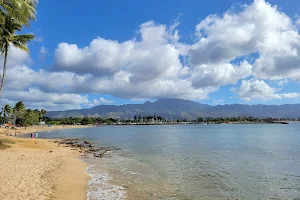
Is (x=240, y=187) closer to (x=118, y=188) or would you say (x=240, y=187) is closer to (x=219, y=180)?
(x=219, y=180)

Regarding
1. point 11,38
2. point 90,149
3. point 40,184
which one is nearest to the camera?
point 40,184

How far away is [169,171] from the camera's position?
2488 cm

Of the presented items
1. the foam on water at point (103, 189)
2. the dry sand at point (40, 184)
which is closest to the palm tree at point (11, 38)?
the dry sand at point (40, 184)

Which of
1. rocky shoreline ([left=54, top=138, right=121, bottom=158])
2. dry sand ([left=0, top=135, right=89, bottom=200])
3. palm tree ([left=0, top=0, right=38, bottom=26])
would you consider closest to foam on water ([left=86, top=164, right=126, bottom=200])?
dry sand ([left=0, top=135, right=89, bottom=200])

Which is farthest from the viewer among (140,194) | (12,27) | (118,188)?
(12,27)

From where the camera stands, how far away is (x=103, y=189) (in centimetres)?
1728

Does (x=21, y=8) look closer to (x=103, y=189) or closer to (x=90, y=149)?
(x=103, y=189)

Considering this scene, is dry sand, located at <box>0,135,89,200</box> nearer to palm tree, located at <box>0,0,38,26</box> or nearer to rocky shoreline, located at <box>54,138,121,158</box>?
palm tree, located at <box>0,0,38,26</box>

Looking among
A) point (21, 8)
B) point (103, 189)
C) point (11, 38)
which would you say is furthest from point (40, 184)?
point (11, 38)

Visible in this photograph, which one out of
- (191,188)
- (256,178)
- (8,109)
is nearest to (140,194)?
(191,188)

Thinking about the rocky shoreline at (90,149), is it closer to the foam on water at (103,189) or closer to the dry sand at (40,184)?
the foam on water at (103,189)

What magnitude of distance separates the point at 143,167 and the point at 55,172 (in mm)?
9386

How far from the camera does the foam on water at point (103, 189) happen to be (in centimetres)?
1540

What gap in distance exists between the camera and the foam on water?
1540 centimetres
